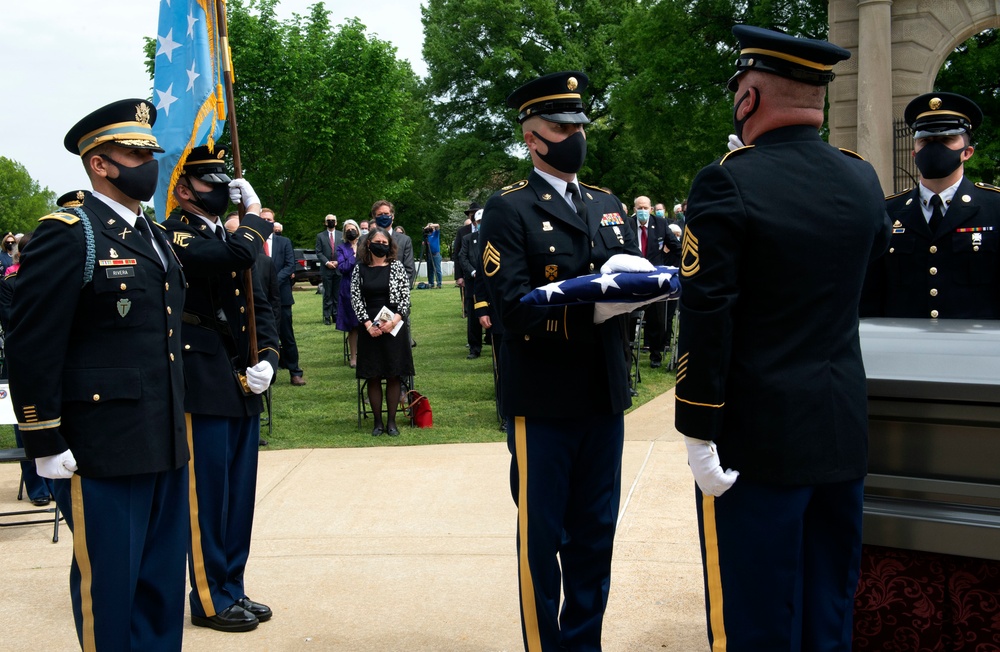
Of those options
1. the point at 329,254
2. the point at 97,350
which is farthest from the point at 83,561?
the point at 329,254

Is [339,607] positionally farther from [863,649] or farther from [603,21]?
[603,21]

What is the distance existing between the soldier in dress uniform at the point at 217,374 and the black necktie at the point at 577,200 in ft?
5.35

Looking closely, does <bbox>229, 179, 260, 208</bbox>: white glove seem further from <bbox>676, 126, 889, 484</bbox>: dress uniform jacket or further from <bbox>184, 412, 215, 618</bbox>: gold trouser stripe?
<bbox>676, 126, 889, 484</bbox>: dress uniform jacket

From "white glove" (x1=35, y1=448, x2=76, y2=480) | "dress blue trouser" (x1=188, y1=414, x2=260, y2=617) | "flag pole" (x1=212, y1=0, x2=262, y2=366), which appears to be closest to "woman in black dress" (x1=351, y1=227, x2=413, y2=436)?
"flag pole" (x1=212, y1=0, x2=262, y2=366)

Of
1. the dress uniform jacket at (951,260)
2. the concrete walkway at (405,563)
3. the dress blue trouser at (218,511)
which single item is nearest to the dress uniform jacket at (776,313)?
the concrete walkway at (405,563)

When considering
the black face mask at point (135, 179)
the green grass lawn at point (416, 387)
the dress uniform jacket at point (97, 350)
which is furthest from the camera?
the green grass lawn at point (416, 387)

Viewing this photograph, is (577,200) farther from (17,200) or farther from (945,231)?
(17,200)

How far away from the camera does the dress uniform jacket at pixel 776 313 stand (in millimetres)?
2873

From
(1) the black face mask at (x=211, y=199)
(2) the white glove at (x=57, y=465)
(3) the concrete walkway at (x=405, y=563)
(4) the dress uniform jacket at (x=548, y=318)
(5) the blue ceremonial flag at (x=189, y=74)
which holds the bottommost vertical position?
(3) the concrete walkway at (x=405, y=563)

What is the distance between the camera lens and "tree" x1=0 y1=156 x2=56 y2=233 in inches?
3676

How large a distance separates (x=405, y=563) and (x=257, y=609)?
105cm

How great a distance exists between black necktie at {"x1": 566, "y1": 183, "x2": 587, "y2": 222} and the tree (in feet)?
324

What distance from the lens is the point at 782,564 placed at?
2.94 metres

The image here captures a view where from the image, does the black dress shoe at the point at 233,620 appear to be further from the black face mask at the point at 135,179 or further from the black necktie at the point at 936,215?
the black necktie at the point at 936,215
